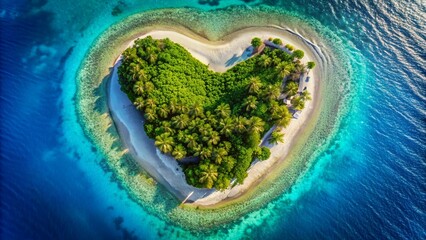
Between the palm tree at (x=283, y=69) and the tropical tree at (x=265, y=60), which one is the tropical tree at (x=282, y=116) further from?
the tropical tree at (x=265, y=60)

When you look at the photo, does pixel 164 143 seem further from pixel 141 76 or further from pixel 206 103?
pixel 141 76

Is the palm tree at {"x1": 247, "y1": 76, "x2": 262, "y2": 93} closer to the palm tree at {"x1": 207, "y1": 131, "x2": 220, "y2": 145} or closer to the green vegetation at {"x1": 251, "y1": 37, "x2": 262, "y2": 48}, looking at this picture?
the green vegetation at {"x1": 251, "y1": 37, "x2": 262, "y2": 48}

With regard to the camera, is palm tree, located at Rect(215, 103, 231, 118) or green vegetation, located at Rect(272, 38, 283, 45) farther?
green vegetation, located at Rect(272, 38, 283, 45)

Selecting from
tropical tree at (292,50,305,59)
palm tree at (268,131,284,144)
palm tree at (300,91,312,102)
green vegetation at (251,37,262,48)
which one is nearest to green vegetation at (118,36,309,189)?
tropical tree at (292,50,305,59)

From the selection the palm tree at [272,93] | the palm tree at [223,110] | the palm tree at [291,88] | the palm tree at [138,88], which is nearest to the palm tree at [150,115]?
the palm tree at [138,88]

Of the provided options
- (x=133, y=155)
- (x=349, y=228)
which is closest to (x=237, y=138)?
(x=133, y=155)

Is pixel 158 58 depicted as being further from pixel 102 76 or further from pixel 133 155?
pixel 133 155
